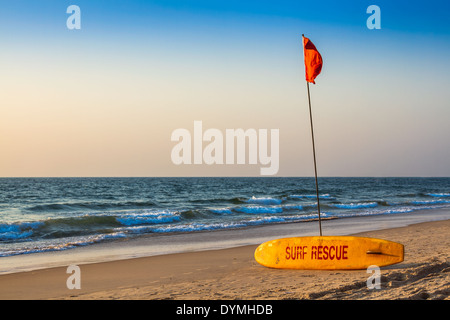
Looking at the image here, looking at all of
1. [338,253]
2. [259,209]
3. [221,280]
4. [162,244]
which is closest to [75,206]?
[259,209]

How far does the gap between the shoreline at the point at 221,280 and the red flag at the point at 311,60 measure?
362 centimetres

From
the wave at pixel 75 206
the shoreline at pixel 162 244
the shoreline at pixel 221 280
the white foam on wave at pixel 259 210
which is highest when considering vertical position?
the shoreline at pixel 221 280

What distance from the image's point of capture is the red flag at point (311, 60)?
8.30m

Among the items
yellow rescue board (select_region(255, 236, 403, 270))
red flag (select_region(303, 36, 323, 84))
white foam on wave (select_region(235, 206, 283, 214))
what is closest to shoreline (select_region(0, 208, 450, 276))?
yellow rescue board (select_region(255, 236, 403, 270))

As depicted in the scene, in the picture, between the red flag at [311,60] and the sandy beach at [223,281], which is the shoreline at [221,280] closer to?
the sandy beach at [223,281]

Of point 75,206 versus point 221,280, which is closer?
point 221,280

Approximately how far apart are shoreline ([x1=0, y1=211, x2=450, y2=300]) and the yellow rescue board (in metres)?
0.16

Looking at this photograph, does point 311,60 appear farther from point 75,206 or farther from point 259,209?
point 75,206

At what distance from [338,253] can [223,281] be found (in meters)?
2.06

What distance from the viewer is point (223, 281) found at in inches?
278

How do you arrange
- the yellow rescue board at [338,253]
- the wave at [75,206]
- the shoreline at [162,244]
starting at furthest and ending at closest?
the wave at [75,206], the shoreline at [162,244], the yellow rescue board at [338,253]

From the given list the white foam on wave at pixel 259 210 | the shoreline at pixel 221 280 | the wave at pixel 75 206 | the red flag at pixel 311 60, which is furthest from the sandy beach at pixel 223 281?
the wave at pixel 75 206

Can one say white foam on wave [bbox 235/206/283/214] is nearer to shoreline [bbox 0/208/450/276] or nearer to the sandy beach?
shoreline [bbox 0/208/450/276]

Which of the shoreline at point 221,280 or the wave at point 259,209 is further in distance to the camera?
the wave at point 259,209
